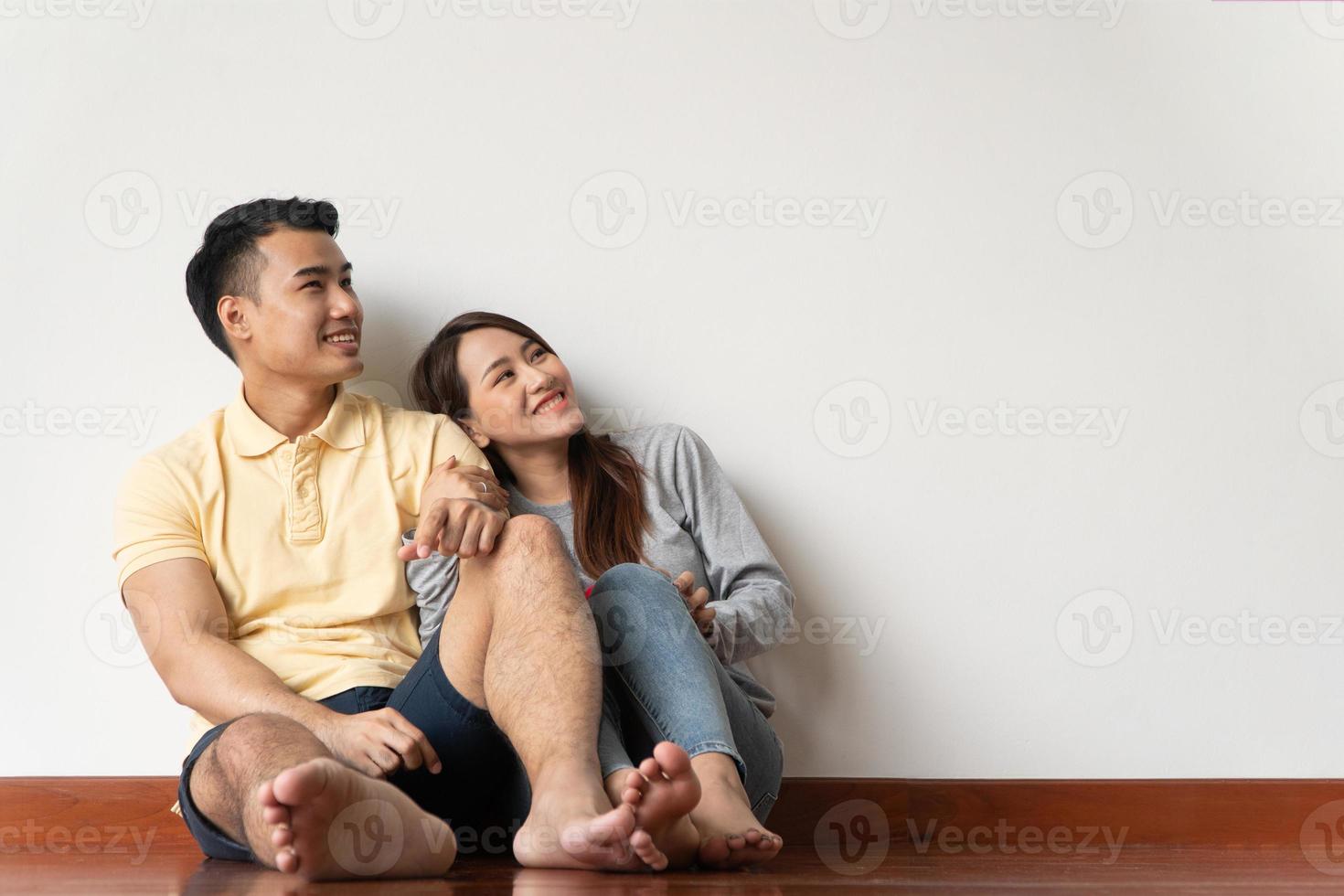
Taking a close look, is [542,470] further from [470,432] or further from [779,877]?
[779,877]

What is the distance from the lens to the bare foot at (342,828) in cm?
96

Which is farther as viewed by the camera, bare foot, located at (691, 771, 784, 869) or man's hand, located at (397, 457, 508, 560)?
man's hand, located at (397, 457, 508, 560)

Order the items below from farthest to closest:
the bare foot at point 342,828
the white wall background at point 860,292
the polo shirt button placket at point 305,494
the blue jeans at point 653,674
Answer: the white wall background at point 860,292, the polo shirt button placket at point 305,494, the blue jeans at point 653,674, the bare foot at point 342,828

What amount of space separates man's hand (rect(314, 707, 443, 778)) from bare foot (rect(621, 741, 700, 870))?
0.37 m

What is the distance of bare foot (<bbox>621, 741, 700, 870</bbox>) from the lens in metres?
1.01

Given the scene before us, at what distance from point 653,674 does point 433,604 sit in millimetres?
430

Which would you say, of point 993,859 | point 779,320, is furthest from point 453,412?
point 993,859

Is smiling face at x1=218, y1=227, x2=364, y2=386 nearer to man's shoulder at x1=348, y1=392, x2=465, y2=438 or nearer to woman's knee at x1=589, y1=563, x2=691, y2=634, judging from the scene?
man's shoulder at x1=348, y1=392, x2=465, y2=438

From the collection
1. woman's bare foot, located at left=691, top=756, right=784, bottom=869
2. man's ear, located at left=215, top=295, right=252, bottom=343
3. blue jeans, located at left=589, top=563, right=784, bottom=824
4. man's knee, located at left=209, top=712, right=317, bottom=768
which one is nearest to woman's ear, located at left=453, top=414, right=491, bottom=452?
man's ear, located at left=215, top=295, right=252, bottom=343

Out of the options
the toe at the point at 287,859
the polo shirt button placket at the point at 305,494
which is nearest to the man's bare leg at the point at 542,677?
the toe at the point at 287,859

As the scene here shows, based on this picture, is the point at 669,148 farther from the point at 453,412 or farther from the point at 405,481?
the point at 405,481

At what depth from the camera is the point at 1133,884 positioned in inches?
45.0

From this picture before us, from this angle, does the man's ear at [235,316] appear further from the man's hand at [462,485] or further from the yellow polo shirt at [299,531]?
the man's hand at [462,485]

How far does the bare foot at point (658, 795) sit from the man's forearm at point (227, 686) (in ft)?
1.70
